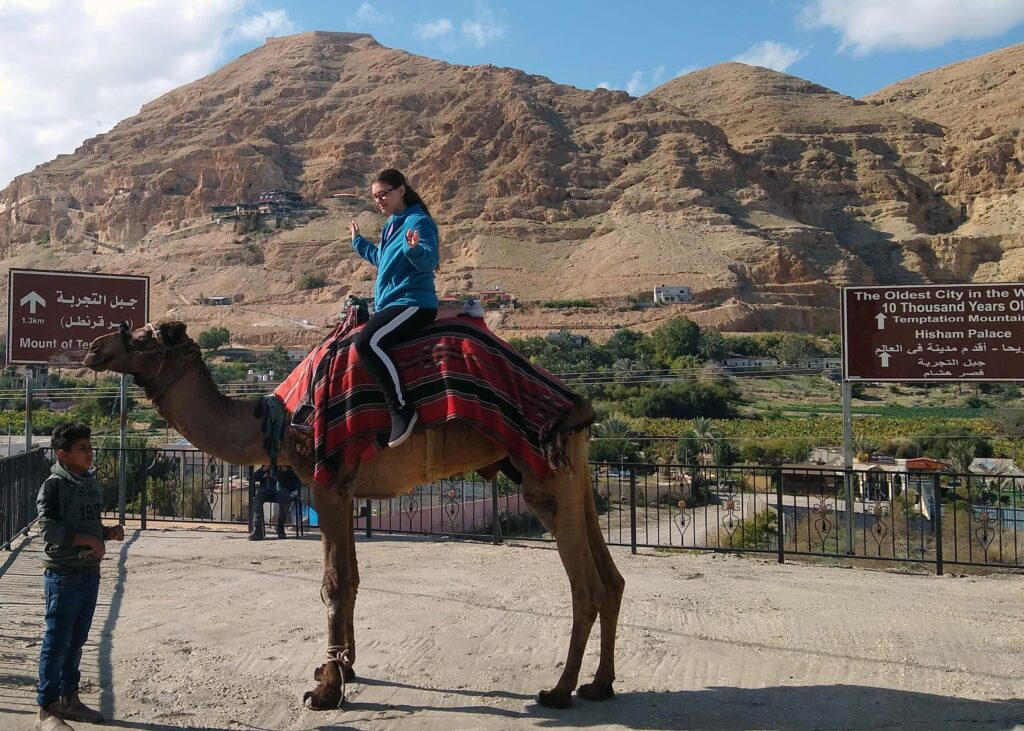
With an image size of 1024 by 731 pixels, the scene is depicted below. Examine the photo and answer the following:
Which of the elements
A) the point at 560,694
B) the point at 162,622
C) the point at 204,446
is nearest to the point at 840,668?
the point at 560,694

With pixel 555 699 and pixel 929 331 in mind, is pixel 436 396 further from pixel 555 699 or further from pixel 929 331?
pixel 929 331

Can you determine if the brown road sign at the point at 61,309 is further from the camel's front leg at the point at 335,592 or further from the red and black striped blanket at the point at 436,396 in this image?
the camel's front leg at the point at 335,592

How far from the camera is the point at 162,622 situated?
7.30 m

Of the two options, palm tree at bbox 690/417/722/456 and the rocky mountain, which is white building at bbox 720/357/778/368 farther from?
palm tree at bbox 690/417/722/456

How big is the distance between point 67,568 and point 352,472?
1565mm

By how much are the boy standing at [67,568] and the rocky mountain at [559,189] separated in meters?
85.7

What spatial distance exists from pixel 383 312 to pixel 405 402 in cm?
55

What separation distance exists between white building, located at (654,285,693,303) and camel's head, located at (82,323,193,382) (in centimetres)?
9302

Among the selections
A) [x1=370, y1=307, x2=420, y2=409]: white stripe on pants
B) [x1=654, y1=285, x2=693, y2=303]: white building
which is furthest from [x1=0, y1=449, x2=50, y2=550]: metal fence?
[x1=654, y1=285, x2=693, y2=303]: white building

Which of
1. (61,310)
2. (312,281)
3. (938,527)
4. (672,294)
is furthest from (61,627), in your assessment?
(312,281)

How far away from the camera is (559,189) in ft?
420

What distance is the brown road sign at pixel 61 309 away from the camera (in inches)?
539

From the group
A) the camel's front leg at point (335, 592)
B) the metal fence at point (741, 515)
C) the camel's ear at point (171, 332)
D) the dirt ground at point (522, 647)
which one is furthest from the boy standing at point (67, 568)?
the metal fence at point (741, 515)

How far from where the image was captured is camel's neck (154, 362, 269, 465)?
17.4ft
